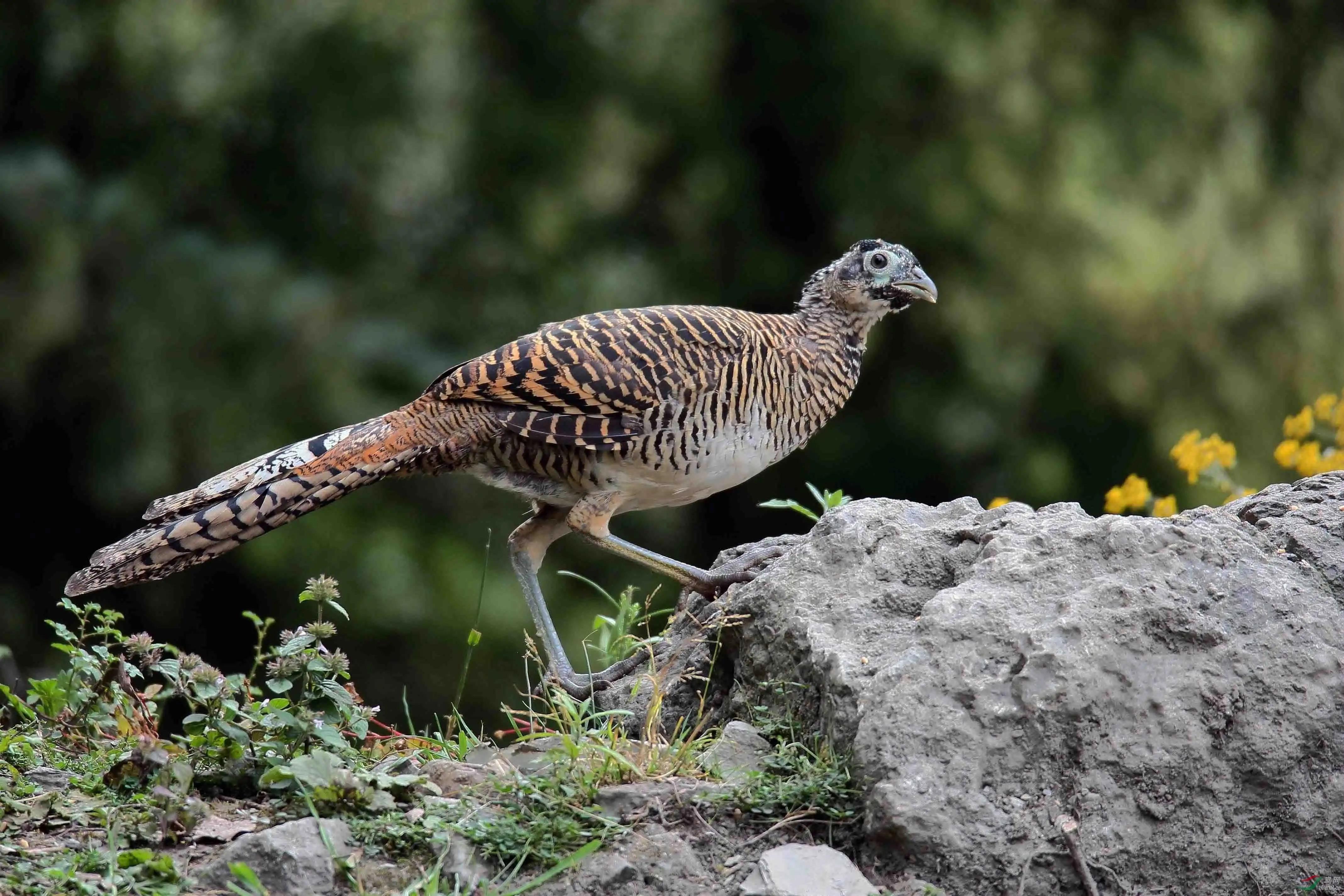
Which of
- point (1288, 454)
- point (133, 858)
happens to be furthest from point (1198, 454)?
point (133, 858)

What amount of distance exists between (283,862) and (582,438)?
1835 millimetres

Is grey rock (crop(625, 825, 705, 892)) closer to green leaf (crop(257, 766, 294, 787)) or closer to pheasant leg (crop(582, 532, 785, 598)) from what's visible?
green leaf (crop(257, 766, 294, 787))

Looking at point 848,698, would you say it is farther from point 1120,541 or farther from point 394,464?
point 394,464

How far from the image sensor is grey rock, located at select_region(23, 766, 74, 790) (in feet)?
11.3

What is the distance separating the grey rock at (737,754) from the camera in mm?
3182

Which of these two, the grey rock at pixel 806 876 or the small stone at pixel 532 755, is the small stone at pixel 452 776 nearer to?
the small stone at pixel 532 755

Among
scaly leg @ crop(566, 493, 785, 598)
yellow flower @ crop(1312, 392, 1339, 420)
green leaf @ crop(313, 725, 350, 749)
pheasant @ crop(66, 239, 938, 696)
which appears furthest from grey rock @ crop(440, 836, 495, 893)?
yellow flower @ crop(1312, 392, 1339, 420)

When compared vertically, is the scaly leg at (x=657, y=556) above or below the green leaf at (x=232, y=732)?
above

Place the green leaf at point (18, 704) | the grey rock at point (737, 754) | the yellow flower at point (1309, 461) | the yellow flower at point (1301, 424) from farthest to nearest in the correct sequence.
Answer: the yellow flower at point (1301, 424) < the yellow flower at point (1309, 461) < the green leaf at point (18, 704) < the grey rock at point (737, 754)

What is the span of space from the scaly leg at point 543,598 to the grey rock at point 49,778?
1.44 m

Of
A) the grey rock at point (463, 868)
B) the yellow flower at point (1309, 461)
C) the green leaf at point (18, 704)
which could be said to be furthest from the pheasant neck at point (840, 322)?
the green leaf at point (18, 704)

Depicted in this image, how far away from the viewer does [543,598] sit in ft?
15.8

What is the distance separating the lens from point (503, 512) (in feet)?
29.0

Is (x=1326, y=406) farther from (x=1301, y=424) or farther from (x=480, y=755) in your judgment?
(x=480, y=755)
